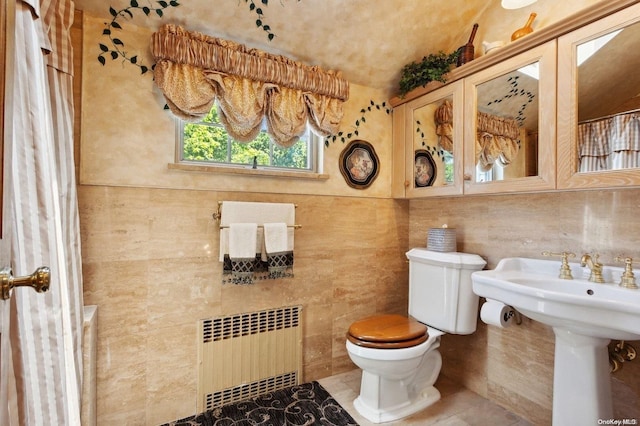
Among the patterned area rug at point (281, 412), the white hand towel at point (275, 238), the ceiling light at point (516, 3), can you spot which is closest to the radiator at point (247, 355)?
the patterned area rug at point (281, 412)

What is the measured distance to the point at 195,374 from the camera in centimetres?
176

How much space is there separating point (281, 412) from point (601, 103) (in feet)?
7.12

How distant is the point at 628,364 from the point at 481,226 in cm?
90

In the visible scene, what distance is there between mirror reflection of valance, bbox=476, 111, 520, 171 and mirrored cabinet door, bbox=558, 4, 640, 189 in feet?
0.74

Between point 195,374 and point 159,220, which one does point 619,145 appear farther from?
point 195,374

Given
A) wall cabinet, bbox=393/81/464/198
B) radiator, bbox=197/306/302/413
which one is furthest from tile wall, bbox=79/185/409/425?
wall cabinet, bbox=393/81/464/198

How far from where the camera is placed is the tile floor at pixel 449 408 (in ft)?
5.68

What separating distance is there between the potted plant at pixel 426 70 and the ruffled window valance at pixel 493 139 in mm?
184

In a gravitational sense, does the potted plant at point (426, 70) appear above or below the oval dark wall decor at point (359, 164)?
above

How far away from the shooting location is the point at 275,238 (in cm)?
185

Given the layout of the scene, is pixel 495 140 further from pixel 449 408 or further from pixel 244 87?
pixel 449 408

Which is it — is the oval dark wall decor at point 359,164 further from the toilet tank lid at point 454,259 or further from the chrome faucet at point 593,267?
the chrome faucet at point 593,267

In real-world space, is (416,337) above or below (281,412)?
above

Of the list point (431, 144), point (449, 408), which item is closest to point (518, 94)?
point (431, 144)
